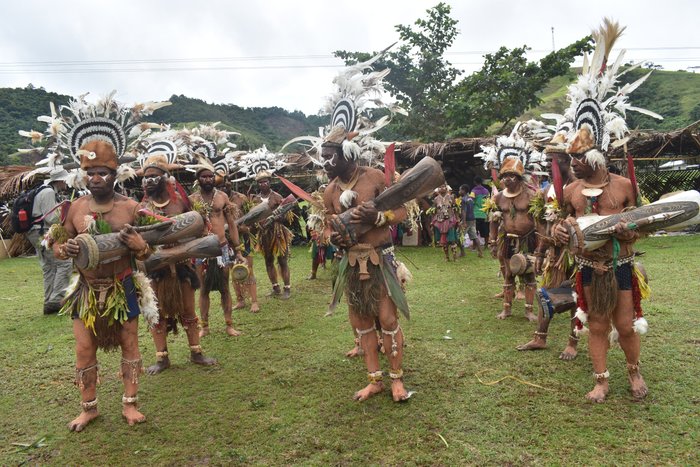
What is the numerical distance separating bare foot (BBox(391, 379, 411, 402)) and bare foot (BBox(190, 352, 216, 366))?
2012 millimetres

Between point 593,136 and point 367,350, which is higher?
point 593,136

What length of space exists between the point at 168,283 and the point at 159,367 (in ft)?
2.80

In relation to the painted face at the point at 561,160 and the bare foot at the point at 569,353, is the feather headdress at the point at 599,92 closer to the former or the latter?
the painted face at the point at 561,160

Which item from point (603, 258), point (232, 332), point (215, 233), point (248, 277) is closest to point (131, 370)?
point (232, 332)

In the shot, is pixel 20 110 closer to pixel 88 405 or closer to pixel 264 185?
pixel 264 185

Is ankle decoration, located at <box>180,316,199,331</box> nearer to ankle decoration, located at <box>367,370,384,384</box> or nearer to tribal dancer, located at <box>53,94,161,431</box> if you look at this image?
tribal dancer, located at <box>53,94,161,431</box>

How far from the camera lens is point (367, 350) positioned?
3.86 m

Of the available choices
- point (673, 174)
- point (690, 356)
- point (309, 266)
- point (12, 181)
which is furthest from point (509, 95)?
point (12, 181)

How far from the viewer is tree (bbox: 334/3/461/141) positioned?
24047 mm

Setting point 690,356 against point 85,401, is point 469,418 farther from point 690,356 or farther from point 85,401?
point 85,401

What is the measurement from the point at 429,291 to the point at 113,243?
535 centimetres

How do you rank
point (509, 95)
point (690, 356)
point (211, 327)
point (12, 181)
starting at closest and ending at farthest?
point (690, 356) < point (211, 327) < point (12, 181) < point (509, 95)

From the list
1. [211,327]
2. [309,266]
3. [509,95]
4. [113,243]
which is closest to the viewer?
[113,243]

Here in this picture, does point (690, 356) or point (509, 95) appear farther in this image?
point (509, 95)
